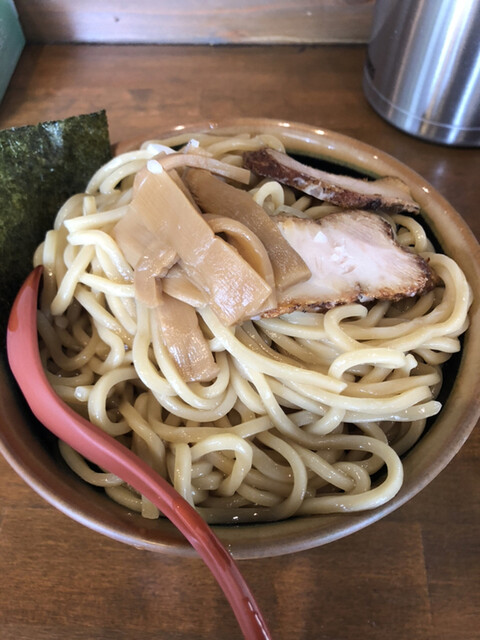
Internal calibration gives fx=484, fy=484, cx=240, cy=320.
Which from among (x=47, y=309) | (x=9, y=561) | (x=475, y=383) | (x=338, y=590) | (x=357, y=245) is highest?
(x=357, y=245)

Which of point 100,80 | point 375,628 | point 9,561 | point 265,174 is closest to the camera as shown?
point 375,628

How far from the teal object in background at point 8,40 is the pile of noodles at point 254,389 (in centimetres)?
169

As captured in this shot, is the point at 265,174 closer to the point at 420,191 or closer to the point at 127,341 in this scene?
the point at 420,191

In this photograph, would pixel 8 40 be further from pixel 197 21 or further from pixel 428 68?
pixel 428 68

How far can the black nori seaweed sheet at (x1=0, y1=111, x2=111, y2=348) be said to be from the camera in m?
1.54

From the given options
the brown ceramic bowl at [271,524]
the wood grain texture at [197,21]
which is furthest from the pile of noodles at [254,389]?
the wood grain texture at [197,21]

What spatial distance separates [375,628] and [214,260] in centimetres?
99

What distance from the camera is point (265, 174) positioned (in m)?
1.61

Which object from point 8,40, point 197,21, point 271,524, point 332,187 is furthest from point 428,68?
point 8,40

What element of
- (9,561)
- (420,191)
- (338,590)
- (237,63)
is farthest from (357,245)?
(237,63)

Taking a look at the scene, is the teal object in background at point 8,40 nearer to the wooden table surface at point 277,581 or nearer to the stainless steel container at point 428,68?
the stainless steel container at point 428,68

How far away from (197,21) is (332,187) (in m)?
1.82

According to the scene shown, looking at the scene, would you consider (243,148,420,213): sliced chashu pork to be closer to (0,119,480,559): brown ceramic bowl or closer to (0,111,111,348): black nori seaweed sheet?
(0,119,480,559): brown ceramic bowl

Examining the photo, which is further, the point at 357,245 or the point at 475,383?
the point at 357,245
